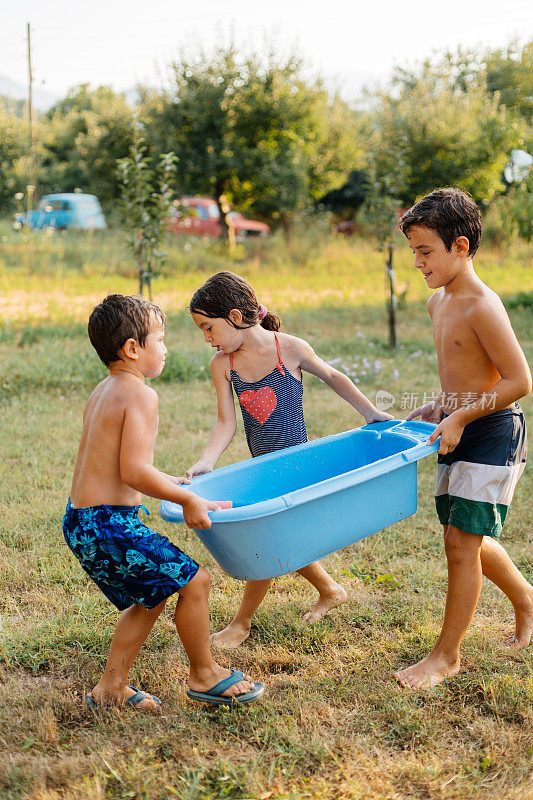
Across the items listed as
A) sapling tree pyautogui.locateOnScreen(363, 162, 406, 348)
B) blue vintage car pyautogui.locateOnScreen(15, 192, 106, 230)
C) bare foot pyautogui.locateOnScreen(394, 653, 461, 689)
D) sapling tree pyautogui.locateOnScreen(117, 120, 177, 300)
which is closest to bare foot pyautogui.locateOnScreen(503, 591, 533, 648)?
bare foot pyautogui.locateOnScreen(394, 653, 461, 689)

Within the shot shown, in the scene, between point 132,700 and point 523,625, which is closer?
point 132,700

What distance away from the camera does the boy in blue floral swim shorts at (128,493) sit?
6.13ft

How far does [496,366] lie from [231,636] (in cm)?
126

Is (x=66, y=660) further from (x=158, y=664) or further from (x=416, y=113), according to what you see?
(x=416, y=113)

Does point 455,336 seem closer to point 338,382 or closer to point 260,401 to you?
point 338,382

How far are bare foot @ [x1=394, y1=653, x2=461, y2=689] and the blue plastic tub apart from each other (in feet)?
1.59

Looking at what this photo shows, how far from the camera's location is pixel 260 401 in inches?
95.3

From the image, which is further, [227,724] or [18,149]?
[18,149]

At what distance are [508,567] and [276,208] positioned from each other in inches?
539

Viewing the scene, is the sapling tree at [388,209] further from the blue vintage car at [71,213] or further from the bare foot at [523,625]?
the blue vintage car at [71,213]

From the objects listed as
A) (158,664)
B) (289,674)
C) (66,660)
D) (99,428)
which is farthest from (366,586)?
(99,428)

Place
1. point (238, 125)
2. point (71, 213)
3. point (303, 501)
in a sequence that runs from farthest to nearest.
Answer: point (71, 213) < point (238, 125) < point (303, 501)

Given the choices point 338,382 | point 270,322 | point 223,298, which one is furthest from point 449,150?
point 223,298

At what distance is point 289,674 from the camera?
7.43ft
